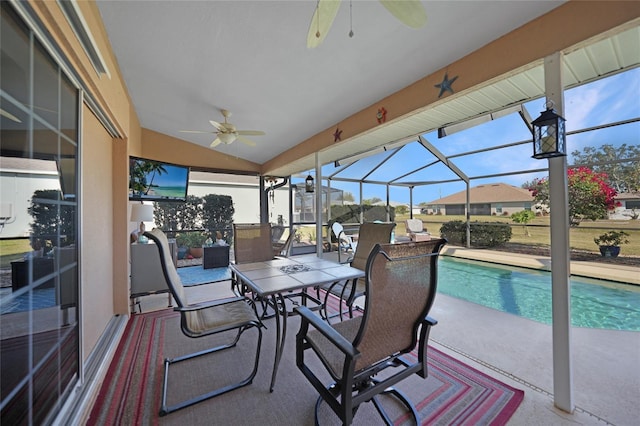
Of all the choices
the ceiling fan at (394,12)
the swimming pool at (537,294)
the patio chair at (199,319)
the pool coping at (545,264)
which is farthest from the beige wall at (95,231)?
the swimming pool at (537,294)

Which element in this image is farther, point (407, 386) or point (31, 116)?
point (407, 386)

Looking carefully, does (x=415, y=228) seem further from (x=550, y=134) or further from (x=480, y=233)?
(x=550, y=134)

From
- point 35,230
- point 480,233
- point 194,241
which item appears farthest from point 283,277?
point 480,233

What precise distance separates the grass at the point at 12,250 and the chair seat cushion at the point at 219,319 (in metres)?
0.96

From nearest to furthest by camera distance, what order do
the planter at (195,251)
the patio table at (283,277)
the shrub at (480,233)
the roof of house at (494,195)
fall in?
the patio table at (283,277), the planter at (195,251), the roof of house at (494,195), the shrub at (480,233)

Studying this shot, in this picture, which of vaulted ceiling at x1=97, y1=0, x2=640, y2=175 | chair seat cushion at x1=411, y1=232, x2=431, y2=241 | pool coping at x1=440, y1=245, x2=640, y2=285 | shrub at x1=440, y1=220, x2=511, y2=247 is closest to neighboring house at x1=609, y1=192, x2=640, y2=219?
pool coping at x1=440, y1=245, x2=640, y2=285

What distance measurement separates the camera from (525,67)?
187cm

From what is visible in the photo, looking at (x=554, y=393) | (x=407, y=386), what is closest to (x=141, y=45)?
(x=407, y=386)

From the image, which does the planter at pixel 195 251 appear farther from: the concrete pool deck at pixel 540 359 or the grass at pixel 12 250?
the grass at pixel 12 250

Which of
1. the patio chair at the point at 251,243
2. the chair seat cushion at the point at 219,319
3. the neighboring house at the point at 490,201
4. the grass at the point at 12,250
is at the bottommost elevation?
the chair seat cushion at the point at 219,319

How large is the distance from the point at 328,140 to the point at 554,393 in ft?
13.0

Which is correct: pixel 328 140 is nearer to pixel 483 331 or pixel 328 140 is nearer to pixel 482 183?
pixel 483 331

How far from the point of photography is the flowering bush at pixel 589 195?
181 inches

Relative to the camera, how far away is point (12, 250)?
3.73ft
